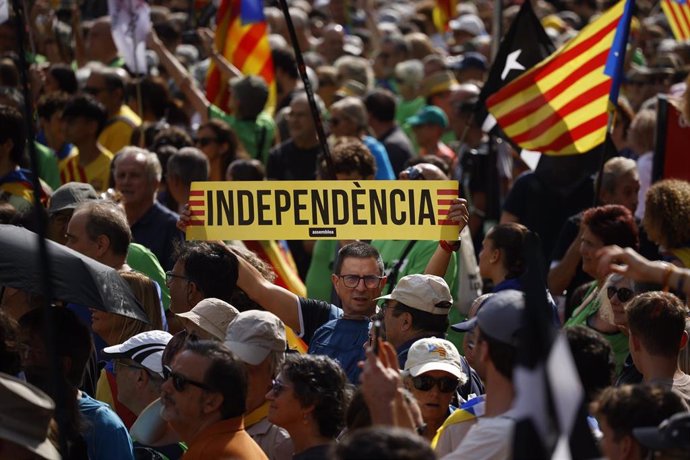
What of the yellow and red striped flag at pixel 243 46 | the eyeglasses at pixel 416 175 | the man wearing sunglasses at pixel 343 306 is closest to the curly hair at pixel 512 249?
the man wearing sunglasses at pixel 343 306

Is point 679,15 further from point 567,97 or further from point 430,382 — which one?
point 430,382

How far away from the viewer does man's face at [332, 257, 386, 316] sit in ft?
21.0

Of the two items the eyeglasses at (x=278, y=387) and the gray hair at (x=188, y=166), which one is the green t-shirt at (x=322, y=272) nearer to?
the gray hair at (x=188, y=166)

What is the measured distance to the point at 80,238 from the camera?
22.6 ft

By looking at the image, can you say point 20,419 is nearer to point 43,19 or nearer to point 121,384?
point 121,384

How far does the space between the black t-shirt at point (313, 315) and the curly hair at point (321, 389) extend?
5.61 feet

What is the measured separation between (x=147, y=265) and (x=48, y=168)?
8.75 feet

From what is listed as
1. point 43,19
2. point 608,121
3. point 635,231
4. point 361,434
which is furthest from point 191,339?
point 43,19

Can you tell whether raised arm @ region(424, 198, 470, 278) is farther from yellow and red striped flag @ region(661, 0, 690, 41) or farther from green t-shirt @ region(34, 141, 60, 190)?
yellow and red striped flag @ region(661, 0, 690, 41)

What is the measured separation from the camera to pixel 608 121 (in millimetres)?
8352

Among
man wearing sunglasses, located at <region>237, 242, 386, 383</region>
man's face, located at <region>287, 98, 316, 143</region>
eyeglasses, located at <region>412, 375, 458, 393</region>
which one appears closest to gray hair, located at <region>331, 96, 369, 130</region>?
man's face, located at <region>287, 98, 316, 143</region>

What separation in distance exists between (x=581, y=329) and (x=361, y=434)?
5.87 feet

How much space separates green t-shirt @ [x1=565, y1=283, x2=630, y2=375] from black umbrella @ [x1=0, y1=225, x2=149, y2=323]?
7.40 ft

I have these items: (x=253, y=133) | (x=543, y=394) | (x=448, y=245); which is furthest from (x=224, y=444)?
(x=253, y=133)
